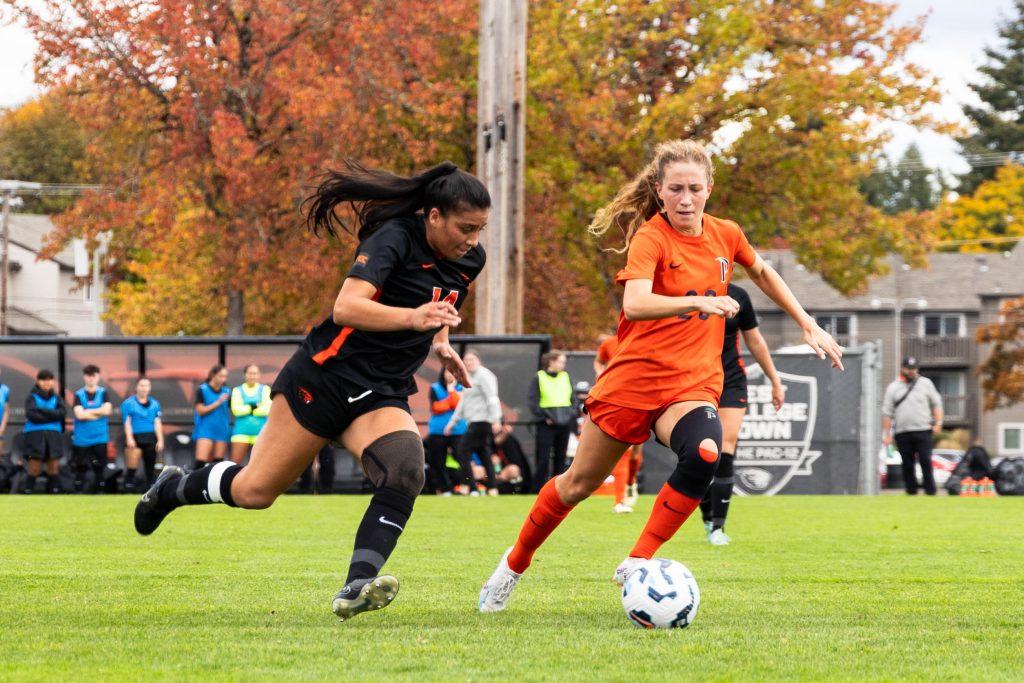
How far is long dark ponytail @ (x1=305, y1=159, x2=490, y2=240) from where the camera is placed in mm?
6066

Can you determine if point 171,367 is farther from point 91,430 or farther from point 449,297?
point 449,297

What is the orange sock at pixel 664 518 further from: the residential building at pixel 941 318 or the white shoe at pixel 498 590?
the residential building at pixel 941 318

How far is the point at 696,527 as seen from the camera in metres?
13.0

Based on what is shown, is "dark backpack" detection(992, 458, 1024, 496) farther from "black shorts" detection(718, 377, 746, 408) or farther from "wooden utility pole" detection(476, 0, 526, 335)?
"black shorts" detection(718, 377, 746, 408)

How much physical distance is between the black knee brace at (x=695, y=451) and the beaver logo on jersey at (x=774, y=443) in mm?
15029

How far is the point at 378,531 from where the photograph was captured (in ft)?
19.3

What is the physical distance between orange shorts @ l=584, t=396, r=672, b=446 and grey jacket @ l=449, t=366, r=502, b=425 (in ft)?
40.4

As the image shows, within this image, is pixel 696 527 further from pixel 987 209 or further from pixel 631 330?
pixel 987 209

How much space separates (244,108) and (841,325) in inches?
1800

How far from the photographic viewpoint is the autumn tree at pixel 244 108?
29359mm

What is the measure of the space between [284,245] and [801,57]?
39.0 ft

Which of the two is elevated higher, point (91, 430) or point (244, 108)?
point (244, 108)

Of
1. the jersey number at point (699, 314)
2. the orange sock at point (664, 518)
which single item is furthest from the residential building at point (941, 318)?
the orange sock at point (664, 518)

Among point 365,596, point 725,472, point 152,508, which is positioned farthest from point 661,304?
point 725,472
